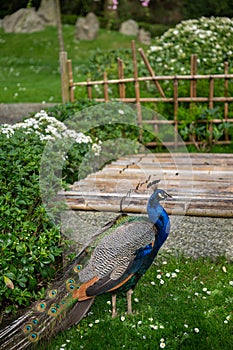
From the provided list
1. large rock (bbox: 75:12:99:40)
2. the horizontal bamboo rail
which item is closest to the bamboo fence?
the horizontal bamboo rail

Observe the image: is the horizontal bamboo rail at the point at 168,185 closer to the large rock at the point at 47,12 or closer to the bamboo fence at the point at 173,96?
the bamboo fence at the point at 173,96

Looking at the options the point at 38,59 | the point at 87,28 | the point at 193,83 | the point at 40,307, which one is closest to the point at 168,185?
the point at 40,307

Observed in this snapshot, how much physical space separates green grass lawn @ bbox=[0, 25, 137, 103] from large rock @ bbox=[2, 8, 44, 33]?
0.80ft

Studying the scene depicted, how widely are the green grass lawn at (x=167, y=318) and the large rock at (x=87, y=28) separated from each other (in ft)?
47.1

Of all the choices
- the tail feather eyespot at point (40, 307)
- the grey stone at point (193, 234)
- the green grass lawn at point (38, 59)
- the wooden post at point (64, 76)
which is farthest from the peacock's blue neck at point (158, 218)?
the green grass lawn at point (38, 59)

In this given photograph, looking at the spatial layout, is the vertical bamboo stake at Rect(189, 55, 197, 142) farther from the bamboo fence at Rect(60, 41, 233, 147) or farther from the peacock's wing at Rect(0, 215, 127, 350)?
the peacock's wing at Rect(0, 215, 127, 350)

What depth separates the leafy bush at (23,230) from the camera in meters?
3.75

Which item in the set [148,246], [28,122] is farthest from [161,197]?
[28,122]

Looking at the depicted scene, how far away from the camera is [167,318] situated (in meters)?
3.59

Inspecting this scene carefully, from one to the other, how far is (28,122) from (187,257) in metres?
2.19

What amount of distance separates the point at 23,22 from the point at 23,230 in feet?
49.2

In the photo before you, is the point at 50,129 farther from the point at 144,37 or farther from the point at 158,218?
the point at 144,37

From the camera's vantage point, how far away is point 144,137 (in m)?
7.50

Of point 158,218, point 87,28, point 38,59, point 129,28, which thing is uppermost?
point 158,218
